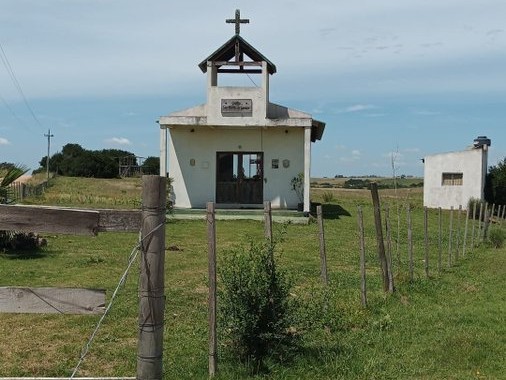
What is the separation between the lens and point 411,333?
7.22 m

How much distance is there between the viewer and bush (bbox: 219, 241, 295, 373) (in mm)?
5621

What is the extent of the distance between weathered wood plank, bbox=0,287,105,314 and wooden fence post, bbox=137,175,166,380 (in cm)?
30

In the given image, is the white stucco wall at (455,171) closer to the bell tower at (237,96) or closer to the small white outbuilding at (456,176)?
the small white outbuilding at (456,176)

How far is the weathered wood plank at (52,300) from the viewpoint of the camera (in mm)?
3973

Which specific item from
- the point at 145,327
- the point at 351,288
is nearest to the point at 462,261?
the point at 351,288

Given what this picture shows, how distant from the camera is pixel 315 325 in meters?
6.03

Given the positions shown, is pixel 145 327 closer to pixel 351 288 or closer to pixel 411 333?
pixel 411 333

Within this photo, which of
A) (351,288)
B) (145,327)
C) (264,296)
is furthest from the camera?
(351,288)

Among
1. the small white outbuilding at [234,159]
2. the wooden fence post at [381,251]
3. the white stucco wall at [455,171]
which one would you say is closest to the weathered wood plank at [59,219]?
the wooden fence post at [381,251]

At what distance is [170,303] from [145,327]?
495 cm

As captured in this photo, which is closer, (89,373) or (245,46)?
(89,373)

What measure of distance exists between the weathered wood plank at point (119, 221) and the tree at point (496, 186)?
3478 centimetres

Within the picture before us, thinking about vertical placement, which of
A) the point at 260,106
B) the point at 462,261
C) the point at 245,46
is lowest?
the point at 462,261

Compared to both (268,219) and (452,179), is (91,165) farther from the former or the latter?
(268,219)
